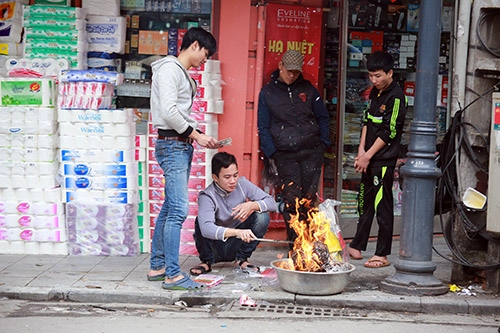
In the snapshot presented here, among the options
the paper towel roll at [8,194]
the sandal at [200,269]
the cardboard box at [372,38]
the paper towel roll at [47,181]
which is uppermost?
the cardboard box at [372,38]

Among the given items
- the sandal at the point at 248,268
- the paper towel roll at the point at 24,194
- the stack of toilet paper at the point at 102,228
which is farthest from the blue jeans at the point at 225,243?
the paper towel roll at the point at 24,194

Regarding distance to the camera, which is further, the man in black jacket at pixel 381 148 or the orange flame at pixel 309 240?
the man in black jacket at pixel 381 148

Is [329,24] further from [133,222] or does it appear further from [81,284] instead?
[81,284]

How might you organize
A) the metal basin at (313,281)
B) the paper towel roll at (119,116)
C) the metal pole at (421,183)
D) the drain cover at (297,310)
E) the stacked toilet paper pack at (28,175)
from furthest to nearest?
the stacked toilet paper pack at (28,175)
the paper towel roll at (119,116)
the metal pole at (421,183)
the metal basin at (313,281)
the drain cover at (297,310)

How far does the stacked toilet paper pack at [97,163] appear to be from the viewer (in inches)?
317

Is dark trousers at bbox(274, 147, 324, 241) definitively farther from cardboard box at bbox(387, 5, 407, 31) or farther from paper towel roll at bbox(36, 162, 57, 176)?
paper towel roll at bbox(36, 162, 57, 176)

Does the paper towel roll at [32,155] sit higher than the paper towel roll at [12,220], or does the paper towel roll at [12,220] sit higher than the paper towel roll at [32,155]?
the paper towel roll at [32,155]

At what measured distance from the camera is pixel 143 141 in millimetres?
8250

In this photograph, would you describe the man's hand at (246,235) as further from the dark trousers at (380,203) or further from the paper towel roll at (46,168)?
the paper towel roll at (46,168)

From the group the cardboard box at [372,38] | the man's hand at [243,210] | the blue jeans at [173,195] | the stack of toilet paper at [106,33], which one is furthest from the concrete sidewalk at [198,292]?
the cardboard box at [372,38]

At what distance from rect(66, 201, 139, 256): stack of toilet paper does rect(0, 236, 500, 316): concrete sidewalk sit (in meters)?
0.34

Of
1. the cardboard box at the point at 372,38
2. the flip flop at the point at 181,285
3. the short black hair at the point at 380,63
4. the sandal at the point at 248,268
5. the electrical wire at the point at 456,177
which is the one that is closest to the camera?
the flip flop at the point at 181,285

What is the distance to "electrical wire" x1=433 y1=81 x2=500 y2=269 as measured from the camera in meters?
6.98

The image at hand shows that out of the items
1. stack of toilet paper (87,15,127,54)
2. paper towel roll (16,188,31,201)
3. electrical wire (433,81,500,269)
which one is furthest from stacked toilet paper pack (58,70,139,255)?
electrical wire (433,81,500,269)
